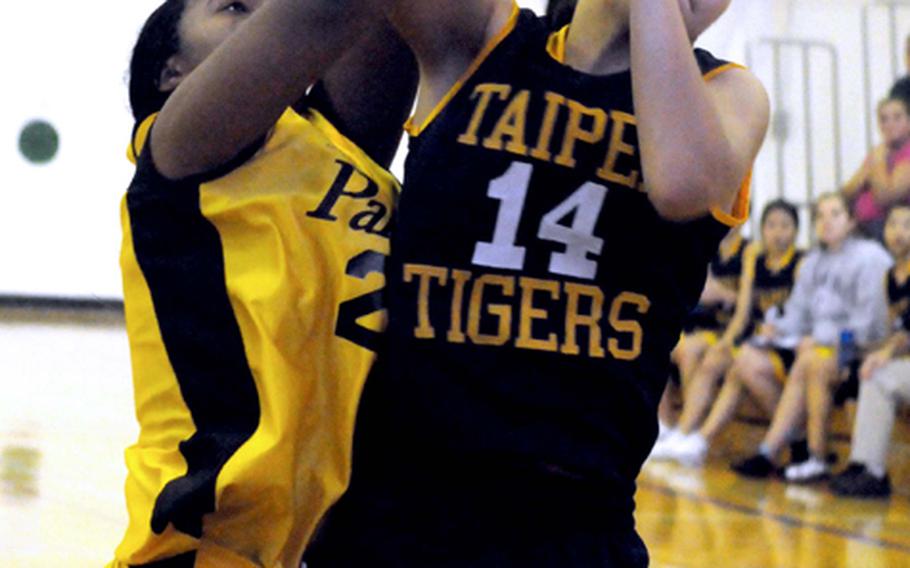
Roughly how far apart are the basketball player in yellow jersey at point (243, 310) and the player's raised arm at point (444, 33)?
4 centimetres

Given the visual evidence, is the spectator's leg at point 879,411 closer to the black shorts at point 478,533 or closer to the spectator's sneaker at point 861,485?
the spectator's sneaker at point 861,485

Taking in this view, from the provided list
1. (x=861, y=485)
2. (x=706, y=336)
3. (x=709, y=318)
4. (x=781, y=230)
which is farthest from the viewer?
(x=709, y=318)

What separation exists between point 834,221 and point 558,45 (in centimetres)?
476

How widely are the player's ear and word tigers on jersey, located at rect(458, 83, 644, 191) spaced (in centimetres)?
39

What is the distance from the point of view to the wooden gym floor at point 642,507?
11.3 ft

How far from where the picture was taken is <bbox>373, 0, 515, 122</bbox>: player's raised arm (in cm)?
116

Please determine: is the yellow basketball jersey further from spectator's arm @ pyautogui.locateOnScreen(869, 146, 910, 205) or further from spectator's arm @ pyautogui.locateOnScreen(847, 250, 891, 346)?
spectator's arm @ pyautogui.locateOnScreen(869, 146, 910, 205)

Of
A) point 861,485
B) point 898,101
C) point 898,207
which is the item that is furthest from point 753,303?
point 861,485

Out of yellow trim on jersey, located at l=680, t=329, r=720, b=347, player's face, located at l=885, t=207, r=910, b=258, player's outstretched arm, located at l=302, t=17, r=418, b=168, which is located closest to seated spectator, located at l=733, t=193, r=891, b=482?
player's face, located at l=885, t=207, r=910, b=258

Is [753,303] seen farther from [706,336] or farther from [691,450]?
[691,450]

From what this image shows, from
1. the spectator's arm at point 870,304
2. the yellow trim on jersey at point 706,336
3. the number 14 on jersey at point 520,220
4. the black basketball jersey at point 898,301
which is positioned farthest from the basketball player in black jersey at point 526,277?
the yellow trim on jersey at point 706,336

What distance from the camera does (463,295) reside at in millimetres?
1165

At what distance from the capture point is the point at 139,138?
4.37 ft

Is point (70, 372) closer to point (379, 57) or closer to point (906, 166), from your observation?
point (906, 166)
